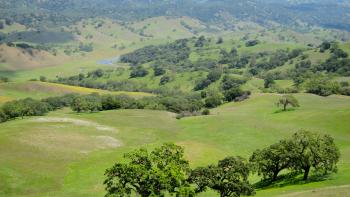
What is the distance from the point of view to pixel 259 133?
121 metres

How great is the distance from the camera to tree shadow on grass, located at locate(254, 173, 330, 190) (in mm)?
71500

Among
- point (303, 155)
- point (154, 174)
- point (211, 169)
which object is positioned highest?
point (154, 174)

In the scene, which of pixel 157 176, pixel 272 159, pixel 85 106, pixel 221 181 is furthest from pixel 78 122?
pixel 157 176

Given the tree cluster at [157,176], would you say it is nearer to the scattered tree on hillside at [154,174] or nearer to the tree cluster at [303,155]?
the scattered tree on hillside at [154,174]

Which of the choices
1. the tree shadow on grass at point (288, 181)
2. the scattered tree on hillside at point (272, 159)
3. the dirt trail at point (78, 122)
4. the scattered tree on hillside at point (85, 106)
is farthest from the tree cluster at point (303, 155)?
the scattered tree on hillside at point (85, 106)

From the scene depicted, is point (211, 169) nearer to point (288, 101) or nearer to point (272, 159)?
point (272, 159)

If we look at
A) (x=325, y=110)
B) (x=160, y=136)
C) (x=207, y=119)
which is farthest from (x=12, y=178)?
(x=325, y=110)

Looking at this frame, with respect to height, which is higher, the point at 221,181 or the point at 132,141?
the point at 221,181

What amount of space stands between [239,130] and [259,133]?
20.1ft

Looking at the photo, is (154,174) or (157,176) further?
(157,176)

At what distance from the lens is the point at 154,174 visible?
1984 inches

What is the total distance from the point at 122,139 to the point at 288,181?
5425 cm

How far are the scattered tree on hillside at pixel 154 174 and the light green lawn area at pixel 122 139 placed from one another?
18.6m

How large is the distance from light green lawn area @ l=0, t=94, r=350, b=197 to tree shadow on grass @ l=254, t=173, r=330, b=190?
7.42ft
